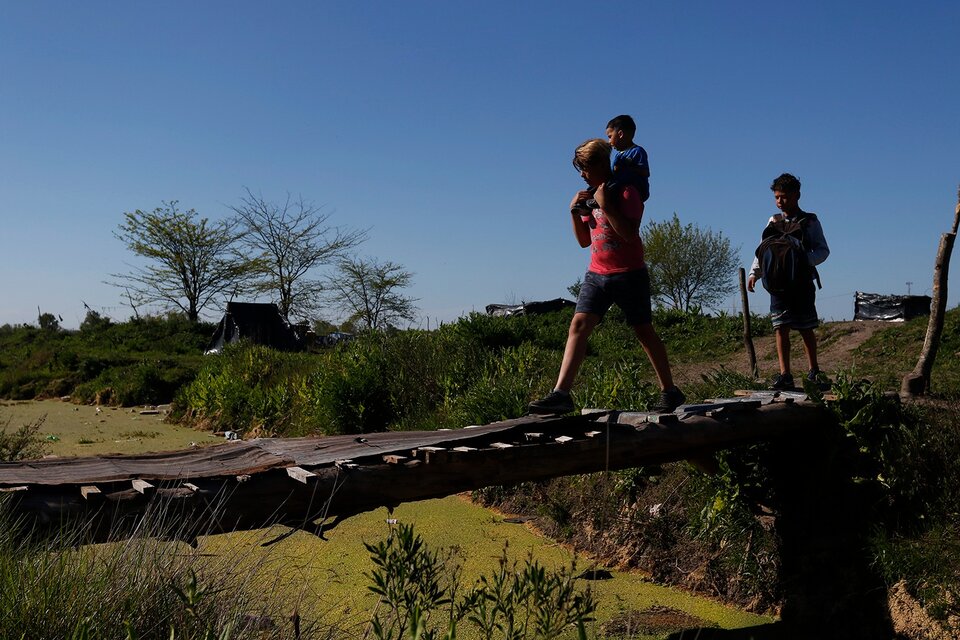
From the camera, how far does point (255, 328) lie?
68.3 ft

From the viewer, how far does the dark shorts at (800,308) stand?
5.79 meters

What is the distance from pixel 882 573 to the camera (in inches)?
195

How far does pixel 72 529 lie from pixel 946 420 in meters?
4.92

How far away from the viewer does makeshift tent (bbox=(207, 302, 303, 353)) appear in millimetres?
20672

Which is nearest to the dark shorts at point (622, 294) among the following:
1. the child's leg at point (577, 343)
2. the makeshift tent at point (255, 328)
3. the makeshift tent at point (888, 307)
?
the child's leg at point (577, 343)

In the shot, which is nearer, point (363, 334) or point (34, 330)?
point (363, 334)

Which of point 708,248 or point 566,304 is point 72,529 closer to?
point 566,304

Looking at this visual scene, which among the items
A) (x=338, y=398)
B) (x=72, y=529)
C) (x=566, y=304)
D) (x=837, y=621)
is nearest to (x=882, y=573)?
(x=837, y=621)

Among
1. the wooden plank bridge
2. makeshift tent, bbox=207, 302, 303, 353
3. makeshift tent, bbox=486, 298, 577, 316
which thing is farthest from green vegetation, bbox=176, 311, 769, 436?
makeshift tent, bbox=207, 302, 303, 353

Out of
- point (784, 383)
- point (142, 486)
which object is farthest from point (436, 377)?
point (142, 486)

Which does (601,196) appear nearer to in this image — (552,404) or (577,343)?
(577,343)

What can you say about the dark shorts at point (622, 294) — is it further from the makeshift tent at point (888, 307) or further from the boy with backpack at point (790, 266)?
the makeshift tent at point (888, 307)

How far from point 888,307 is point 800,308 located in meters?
11.1

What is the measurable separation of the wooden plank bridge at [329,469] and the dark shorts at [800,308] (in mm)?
815
